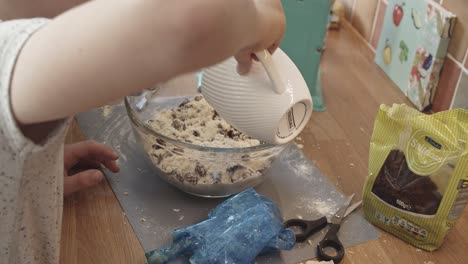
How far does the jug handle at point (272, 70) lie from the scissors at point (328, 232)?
223 millimetres

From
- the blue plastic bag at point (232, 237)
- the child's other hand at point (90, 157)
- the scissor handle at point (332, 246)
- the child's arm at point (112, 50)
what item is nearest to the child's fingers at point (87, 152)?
the child's other hand at point (90, 157)

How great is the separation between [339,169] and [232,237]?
243 millimetres

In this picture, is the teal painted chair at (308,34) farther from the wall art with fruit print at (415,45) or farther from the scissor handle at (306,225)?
the scissor handle at (306,225)

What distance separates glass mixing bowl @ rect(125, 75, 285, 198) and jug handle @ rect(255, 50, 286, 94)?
0.15 m

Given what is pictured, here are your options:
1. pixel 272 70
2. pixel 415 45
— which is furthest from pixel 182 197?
pixel 415 45

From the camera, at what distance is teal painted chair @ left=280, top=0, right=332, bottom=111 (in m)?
0.83

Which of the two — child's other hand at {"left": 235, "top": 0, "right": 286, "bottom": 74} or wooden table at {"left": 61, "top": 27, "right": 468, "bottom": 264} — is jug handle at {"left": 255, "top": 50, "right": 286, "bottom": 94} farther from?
wooden table at {"left": 61, "top": 27, "right": 468, "bottom": 264}

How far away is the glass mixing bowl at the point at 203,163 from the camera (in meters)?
0.63

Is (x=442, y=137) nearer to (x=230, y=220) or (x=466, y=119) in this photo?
(x=466, y=119)

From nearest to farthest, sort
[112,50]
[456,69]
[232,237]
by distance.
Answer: [112,50] → [232,237] → [456,69]

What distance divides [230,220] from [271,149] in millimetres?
102

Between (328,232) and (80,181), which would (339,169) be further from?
(80,181)

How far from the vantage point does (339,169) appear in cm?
76

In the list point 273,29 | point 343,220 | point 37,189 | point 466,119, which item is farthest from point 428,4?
point 37,189
